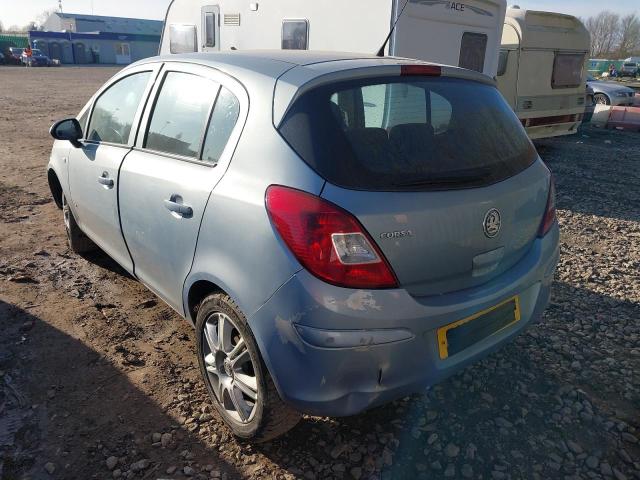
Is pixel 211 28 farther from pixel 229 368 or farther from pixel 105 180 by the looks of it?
pixel 229 368

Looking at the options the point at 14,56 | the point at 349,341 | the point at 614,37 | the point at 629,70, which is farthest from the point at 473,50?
the point at 614,37

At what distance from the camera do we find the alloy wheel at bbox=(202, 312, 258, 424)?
242 centimetres

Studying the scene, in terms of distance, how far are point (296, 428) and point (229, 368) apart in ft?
1.54

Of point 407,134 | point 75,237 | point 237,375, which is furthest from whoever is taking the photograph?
point 75,237

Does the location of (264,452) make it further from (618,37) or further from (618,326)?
(618,37)

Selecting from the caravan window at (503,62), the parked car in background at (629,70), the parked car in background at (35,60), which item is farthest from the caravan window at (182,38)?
the parked car in background at (35,60)

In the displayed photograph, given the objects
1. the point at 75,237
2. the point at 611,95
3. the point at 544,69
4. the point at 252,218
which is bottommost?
the point at 75,237

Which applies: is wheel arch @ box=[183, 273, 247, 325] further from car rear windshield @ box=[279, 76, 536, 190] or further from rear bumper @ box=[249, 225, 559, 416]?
car rear windshield @ box=[279, 76, 536, 190]

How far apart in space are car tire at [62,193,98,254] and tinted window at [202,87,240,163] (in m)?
2.35

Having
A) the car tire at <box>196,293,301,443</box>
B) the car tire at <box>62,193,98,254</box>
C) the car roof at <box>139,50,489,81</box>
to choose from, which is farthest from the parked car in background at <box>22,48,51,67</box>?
the car tire at <box>196,293,301,443</box>

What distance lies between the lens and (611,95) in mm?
15398

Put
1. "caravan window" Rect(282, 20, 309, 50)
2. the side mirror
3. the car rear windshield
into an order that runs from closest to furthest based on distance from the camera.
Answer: the car rear windshield, the side mirror, "caravan window" Rect(282, 20, 309, 50)

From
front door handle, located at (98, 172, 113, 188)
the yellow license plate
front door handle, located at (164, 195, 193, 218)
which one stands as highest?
front door handle, located at (164, 195, 193, 218)

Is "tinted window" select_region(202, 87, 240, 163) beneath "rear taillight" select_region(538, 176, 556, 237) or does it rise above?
above
